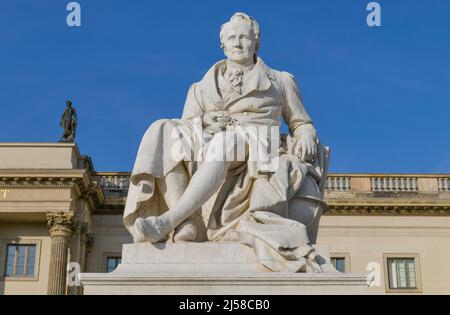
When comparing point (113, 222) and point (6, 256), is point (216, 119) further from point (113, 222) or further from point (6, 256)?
point (113, 222)

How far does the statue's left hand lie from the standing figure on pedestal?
87.2 feet

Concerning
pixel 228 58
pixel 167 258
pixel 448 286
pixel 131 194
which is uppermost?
pixel 448 286

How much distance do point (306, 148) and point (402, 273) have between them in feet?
92.4

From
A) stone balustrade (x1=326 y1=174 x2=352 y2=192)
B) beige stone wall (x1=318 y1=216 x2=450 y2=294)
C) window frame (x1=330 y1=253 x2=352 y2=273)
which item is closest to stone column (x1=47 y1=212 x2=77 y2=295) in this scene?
beige stone wall (x1=318 y1=216 x2=450 y2=294)

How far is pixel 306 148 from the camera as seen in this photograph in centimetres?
663

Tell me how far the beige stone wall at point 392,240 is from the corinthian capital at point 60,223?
9909 mm

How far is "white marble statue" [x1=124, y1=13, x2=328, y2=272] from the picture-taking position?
5938 millimetres

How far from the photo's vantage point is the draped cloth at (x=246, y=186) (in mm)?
5852

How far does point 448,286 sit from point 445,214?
2854 millimetres

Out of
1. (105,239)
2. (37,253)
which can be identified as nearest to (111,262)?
(105,239)

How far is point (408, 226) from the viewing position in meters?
34.1
